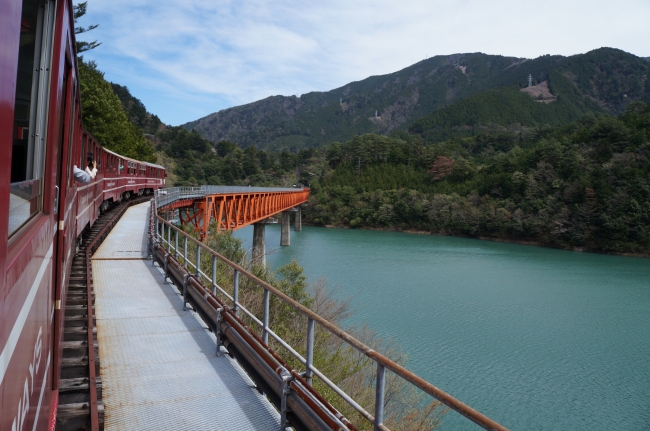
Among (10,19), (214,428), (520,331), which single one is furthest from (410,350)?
(10,19)

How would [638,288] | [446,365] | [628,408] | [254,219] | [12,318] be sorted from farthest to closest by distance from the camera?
[254,219]
[638,288]
[446,365]
[628,408]
[12,318]

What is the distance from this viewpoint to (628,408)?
13398mm

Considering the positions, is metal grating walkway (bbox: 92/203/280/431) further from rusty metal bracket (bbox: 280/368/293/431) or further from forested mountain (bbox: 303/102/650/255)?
forested mountain (bbox: 303/102/650/255)

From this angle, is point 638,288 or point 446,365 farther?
point 638,288

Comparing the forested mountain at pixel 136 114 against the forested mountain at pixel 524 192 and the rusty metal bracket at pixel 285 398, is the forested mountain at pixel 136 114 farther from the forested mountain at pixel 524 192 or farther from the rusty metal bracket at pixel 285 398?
the rusty metal bracket at pixel 285 398

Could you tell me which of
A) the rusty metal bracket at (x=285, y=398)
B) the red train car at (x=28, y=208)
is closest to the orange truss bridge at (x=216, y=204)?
the rusty metal bracket at (x=285, y=398)

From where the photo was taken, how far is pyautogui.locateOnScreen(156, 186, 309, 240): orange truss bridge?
22.3m

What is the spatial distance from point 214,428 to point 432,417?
7.28 metres

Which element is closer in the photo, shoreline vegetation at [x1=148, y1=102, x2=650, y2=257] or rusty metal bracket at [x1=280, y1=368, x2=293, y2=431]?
rusty metal bracket at [x1=280, y1=368, x2=293, y2=431]

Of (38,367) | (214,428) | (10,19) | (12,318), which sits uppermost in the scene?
(10,19)

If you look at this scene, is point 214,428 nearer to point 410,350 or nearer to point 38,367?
point 38,367

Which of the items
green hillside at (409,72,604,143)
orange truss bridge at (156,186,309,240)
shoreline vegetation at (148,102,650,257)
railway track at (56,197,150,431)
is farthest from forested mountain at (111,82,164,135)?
railway track at (56,197,150,431)

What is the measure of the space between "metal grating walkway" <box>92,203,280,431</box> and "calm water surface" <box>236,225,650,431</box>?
7.82 m

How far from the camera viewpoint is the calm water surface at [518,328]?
43.3ft
